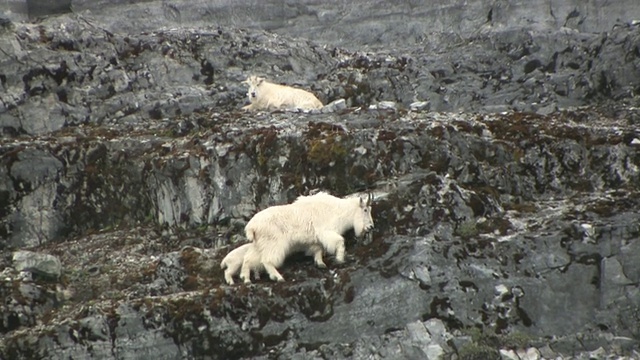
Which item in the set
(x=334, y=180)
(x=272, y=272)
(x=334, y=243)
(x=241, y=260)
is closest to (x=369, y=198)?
(x=334, y=243)

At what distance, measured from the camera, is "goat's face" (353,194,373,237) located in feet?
53.6

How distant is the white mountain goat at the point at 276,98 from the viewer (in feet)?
77.9

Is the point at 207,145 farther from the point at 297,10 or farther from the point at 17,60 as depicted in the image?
the point at 297,10

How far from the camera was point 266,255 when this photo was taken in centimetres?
1553

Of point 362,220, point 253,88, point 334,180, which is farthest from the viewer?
point 253,88

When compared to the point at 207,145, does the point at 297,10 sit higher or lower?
higher

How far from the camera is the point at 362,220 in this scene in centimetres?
1636

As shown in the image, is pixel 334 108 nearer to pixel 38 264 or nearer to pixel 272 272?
pixel 272 272

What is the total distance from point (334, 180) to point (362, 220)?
9.68ft

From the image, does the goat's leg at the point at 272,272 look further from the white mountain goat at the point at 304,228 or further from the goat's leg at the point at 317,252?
the goat's leg at the point at 317,252

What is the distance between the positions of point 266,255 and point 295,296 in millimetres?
985

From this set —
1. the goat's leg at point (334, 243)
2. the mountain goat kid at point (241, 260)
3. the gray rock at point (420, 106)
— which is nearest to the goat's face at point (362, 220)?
the goat's leg at point (334, 243)

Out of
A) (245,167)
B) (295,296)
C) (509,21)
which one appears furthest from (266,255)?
(509,21)

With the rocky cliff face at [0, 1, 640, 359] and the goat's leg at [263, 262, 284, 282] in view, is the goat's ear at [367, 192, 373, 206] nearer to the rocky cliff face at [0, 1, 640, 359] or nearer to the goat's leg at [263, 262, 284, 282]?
the rocky cliff face at [0, 1, 640, 359]
